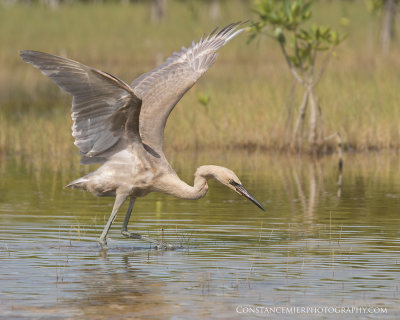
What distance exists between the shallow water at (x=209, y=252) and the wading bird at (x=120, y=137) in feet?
1.47

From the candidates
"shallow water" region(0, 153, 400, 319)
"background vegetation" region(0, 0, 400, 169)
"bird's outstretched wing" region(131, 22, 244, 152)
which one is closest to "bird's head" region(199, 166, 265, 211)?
"shallow water" region(0, 153, 400, 319)

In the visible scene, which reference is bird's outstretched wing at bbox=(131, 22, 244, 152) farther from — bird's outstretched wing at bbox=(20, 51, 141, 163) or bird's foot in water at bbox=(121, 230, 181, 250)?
bird's foot in water at bbox=(121, 230, 181, 250)

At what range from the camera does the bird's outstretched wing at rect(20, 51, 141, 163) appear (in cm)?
841

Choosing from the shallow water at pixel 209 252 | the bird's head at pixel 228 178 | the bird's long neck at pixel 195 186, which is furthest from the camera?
the bird's long neck at pixel 195 186

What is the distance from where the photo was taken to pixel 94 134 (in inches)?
363

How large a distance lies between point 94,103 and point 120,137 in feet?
1.71

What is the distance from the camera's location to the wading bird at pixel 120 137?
848 centimetres

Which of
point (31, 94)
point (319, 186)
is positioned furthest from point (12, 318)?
point (31, 94)

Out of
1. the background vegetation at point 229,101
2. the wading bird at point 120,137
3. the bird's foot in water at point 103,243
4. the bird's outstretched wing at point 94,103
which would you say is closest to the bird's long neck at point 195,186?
the wading bird at point 120,137

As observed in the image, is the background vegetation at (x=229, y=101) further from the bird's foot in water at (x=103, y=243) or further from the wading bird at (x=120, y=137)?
the bird's foot in water at (x=103, y=243)

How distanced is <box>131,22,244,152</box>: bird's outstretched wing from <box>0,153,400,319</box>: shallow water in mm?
998

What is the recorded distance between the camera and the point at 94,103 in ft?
29.1

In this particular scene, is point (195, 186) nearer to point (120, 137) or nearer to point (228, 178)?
point (228, 178)

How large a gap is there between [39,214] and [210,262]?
3.24 meters
